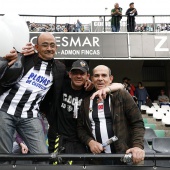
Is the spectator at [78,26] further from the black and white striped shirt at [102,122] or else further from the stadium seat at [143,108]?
the black and white striped shirt at [102,122]

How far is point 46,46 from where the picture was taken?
204cm

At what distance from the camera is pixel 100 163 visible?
1600 millimetres

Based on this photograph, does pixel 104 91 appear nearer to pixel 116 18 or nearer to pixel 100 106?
Result: pixel 100 106

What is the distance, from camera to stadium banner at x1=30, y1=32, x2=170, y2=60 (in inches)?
361

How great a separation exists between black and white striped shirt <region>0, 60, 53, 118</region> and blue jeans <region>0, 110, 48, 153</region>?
0.04 m

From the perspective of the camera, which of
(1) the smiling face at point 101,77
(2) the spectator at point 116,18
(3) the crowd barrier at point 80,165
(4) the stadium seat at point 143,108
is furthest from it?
(2) the spectator at point 116,18

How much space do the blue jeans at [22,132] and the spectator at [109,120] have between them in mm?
309

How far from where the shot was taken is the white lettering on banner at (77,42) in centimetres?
917

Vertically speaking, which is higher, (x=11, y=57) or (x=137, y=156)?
(x=11, y=57)

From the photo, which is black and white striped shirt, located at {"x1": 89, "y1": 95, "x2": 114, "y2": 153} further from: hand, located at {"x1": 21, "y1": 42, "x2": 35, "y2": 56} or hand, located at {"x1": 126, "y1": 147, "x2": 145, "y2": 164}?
hand, located at {"x1": 21, "y1": 42, "x2": 35, "y2": 56}

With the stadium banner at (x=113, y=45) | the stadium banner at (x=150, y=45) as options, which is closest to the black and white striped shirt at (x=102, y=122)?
the stadium banner at (x=113, y=45)

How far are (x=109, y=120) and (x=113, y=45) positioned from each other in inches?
299

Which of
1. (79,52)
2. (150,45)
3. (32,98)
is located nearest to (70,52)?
(79,52)

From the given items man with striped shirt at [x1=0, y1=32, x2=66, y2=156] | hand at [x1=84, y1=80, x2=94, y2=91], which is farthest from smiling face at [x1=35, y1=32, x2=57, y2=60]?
hand at [x1=84, y1=80, x2=94, y2=91]
